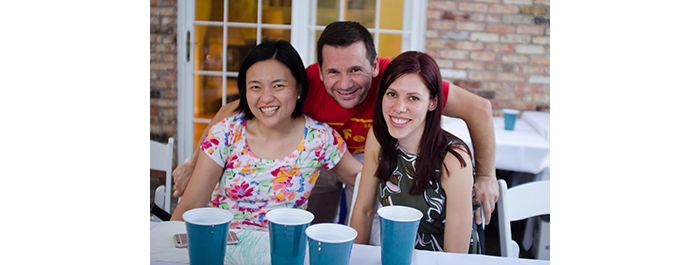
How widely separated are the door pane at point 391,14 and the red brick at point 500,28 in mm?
208

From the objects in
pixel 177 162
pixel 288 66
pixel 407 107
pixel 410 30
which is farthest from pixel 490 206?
pixel 177 162

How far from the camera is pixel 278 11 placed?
1297 millimetres

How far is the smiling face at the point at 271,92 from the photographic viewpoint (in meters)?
1.35

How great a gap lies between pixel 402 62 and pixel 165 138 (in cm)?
57

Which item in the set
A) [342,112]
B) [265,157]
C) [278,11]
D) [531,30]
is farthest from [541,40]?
[265,157]

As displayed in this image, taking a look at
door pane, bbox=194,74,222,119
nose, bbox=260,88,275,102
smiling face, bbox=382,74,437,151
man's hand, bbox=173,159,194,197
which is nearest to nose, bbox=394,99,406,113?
smiling face, bbox=382,74,437,151

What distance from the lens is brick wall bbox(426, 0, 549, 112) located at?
1.30 metres

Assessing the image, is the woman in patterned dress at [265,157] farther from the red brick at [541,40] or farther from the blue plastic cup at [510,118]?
the red brick at [541,40]

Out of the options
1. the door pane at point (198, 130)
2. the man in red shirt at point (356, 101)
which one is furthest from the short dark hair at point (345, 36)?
the door pane at point (198, 130)

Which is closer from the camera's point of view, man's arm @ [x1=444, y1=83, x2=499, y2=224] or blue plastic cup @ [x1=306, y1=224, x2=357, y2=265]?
blue plastic cup @ [x1=306, y1=224, x2=357, y2=265]

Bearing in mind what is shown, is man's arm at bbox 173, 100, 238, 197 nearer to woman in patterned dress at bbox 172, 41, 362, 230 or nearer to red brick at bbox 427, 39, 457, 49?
woman in patterned dress at bbox 172, 41, 362, 230

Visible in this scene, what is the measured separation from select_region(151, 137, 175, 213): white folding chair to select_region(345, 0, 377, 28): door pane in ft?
1.67

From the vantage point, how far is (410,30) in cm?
128
